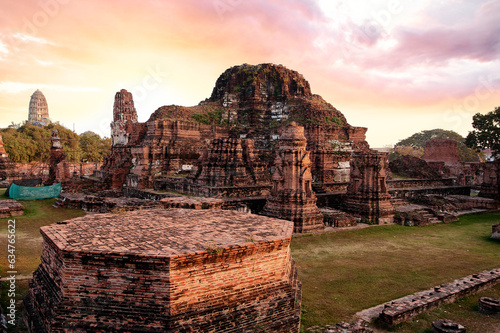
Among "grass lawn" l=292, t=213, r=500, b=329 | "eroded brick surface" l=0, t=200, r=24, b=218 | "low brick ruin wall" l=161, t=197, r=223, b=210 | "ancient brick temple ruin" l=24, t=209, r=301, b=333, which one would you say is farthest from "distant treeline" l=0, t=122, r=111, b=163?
"ancient brick temple ruin" l=24, t=209, r=301, b=333

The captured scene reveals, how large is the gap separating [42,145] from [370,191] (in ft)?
136

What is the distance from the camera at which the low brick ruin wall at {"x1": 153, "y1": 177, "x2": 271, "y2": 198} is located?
52.8ft

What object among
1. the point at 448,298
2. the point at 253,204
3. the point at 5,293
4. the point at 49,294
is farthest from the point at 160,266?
the point at 253,204

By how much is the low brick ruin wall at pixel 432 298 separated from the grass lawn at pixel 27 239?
632 cm

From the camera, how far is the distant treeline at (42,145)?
40.8 metres

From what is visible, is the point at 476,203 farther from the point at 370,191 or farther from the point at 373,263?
the point at 373,263

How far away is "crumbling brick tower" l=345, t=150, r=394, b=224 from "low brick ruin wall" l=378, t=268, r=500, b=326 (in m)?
7.44

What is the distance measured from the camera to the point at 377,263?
31.9 ft

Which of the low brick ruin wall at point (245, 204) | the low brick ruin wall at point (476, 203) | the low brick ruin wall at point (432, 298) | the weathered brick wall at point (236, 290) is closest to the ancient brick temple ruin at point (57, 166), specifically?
the low brick ruin wall at point (245, 204)

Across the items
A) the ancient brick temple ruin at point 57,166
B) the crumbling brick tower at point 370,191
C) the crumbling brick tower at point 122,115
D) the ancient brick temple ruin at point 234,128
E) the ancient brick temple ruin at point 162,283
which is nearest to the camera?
the ancient brick temple ruin at point 162,283

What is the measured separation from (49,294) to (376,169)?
47.5 ft

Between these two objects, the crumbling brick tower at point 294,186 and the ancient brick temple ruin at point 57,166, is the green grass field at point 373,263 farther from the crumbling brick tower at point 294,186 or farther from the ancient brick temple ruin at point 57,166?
the ancient brick temple ruin at point 57,166

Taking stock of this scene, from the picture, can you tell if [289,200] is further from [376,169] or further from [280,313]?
[280,313]

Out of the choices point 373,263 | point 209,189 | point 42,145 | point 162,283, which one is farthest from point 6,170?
Answer: point 162,283
